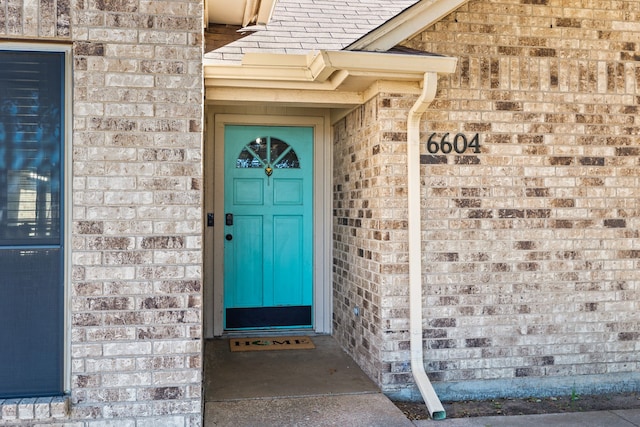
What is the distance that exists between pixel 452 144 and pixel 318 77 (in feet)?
3.94

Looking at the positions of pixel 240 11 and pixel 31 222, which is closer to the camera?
pixel 31 222

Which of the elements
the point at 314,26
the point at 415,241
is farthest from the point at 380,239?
the point at 314,26

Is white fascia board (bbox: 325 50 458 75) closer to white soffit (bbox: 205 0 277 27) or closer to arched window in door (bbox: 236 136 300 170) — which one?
white soffit (bbox: 205 0 277 27)

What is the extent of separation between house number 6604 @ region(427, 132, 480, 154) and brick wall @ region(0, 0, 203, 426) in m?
1.91

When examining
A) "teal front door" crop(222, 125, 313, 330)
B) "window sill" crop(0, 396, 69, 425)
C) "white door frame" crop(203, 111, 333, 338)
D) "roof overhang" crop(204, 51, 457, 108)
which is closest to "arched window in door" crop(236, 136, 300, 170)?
"teal front door" crop(222, 125, 313, 330)

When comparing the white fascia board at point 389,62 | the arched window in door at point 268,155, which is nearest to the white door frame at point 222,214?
the arched window in door at point 268,155

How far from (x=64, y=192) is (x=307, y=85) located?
2.09m

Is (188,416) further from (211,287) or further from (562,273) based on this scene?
(562,273)

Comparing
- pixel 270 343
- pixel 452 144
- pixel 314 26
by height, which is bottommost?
pixel 270 343

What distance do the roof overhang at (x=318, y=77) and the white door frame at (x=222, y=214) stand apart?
925 millimetres

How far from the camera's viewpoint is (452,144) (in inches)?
183

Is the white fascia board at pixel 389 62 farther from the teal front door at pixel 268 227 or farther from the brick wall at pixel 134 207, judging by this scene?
the teal front door at pixel 268 227

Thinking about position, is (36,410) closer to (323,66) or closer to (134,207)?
(134,207)

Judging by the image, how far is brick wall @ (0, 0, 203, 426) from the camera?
11.7 feet
